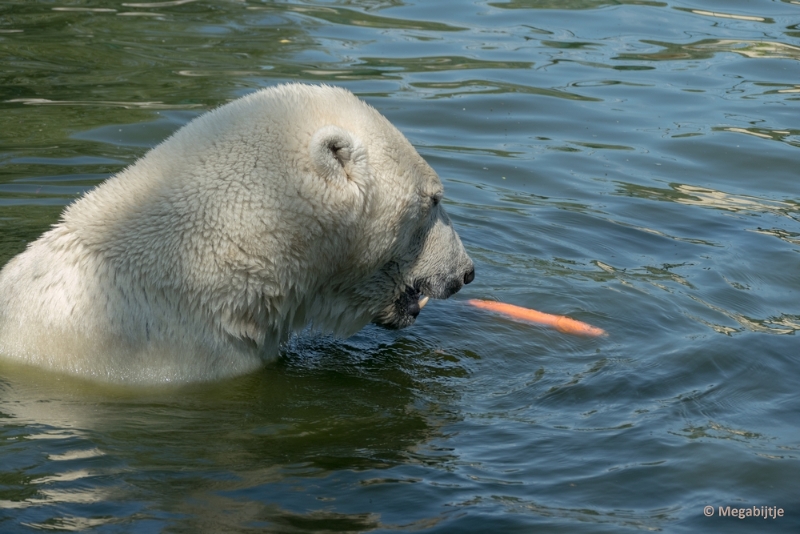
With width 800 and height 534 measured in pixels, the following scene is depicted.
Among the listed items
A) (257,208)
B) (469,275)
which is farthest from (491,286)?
(257,208)

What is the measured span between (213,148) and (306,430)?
1.34 meters

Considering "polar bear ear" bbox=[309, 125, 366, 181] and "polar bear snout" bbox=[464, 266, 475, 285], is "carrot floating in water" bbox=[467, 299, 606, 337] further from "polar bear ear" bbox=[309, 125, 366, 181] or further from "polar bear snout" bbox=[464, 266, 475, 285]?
"polar bear ear" bbox=[309, 125, 366, 181]

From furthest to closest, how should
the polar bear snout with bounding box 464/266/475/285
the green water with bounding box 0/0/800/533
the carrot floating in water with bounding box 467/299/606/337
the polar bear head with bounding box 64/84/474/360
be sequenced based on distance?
the carrot floating in water with bounding box 467/299/606/337
the polar bear snout with bounding box 464/266/475/285
the polar bear head with bounding box 64/84/474/360
the green water with bounding box 0/0/800/533

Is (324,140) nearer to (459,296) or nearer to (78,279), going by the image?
(78,279)

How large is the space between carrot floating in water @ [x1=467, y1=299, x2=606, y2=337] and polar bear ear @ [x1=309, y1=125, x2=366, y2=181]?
182 centimetres

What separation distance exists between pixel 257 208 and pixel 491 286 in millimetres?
2461

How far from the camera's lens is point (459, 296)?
21.5 feet

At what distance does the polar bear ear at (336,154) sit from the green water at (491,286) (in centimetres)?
112

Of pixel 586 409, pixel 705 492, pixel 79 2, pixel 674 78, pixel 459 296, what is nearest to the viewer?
pixel 705 492

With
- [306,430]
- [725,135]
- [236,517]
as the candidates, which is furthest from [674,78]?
[236,517]

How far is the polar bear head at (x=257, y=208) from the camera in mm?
4594

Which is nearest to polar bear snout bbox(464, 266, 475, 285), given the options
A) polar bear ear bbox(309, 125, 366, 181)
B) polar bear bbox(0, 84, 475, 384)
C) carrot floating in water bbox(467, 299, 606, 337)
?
carrot floating in water bbox(467, 299, 606, 337)

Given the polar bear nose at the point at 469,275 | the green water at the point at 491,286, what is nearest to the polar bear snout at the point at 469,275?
the polar bear nose at the point at 469,275

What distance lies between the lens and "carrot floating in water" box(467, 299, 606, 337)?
6.00 metres
